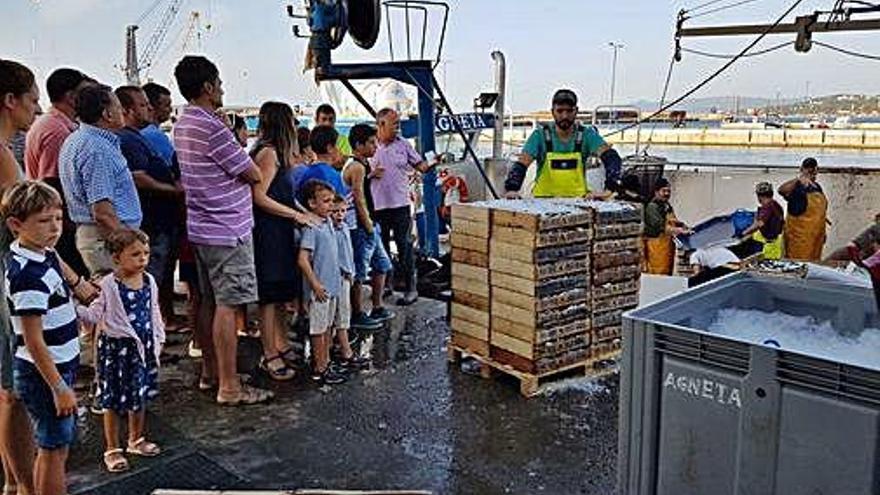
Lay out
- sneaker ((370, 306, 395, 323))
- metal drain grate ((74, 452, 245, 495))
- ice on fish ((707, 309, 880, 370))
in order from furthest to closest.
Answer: sneaker ((370, 306, 395, 323)), metal drain grate ((74, 452, 245, 495)), ice on fish ((707, 309, 880, 370))

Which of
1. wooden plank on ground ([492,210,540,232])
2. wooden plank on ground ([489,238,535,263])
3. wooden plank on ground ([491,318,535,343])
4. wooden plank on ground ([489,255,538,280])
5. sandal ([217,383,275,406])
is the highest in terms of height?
wooden plank on ground ([492,210,540,232])

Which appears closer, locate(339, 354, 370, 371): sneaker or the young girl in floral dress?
the young girl in floral dress

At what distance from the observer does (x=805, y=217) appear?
9.43 meters

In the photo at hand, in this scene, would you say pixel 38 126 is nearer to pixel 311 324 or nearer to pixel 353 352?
pixel 311 324

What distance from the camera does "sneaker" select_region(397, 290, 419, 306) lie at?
6.69 meters

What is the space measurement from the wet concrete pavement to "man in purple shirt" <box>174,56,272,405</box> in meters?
0.36

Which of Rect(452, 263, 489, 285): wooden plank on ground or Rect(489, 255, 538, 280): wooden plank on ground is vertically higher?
Rect(489, 255, 538, 280): wooden plank on ground

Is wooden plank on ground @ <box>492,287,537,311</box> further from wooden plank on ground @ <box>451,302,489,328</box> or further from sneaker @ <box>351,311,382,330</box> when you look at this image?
sneaker @ <box>351,311,382,330</box>

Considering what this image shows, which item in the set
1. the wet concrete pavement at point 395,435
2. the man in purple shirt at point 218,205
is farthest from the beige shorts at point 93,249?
the wet concrete pavement at point 395,435

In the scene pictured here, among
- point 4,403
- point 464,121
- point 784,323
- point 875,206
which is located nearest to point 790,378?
point 784,323

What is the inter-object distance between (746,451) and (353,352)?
3.91 metres

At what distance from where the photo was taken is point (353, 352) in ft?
17.7

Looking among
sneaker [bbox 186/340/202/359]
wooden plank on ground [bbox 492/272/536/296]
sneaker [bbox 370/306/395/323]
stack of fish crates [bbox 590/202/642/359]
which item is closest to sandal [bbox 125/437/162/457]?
sneaker [bbox 186/340/202/359]

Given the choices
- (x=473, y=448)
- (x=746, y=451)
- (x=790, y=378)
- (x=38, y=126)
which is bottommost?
(x=473, y=448)
